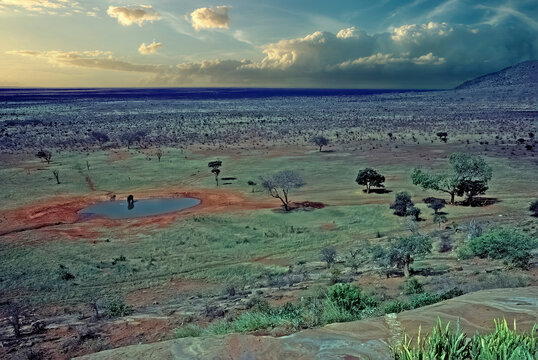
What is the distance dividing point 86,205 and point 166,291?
22135mm

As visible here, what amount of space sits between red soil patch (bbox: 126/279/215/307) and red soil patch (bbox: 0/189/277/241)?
11.1 meters

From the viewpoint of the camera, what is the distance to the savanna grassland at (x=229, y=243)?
1573cm

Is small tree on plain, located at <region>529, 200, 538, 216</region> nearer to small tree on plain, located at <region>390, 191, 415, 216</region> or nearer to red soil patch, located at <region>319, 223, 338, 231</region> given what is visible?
small tree on plain, located at <region>390, 191, 415, 216</region>

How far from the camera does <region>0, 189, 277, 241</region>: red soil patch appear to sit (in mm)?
33344

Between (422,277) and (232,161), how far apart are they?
44488 mm

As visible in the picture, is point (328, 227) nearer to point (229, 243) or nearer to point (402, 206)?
point (402, 206)

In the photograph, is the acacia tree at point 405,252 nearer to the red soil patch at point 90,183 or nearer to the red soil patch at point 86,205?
the red soil patch at point 86,205

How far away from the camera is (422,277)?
19516 mm

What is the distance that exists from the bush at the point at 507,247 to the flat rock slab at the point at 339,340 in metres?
10.8

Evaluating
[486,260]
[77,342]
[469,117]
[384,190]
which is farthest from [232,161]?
[469,117]

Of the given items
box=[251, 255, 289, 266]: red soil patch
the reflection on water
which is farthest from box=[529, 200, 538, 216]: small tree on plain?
the reflection on water

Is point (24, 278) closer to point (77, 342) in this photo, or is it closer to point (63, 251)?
point (63, 251)

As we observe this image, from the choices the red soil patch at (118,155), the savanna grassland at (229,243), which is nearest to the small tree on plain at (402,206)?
the savanna grassland at (229,243)

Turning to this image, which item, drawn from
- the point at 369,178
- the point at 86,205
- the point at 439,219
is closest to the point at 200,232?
the point at 86,205
